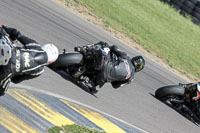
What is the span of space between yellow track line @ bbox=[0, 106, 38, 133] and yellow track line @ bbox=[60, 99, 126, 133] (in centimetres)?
153

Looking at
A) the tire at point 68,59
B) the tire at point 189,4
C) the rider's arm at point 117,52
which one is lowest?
the tire at point 68,59

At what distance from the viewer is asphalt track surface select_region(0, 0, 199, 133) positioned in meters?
7.60

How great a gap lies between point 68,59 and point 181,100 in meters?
3.81

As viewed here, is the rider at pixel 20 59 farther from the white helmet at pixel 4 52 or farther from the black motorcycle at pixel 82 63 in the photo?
the black motorcycle at pixel 82 63

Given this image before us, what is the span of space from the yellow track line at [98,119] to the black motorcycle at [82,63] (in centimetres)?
108

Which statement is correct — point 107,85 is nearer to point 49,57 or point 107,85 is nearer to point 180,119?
point 180,119

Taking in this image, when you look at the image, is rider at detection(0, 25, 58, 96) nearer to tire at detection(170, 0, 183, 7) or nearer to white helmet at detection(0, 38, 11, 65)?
white helmet at detection(0, 38, 11, 65)

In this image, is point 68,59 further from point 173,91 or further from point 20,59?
point 173,91

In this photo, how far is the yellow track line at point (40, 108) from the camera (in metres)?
5.65

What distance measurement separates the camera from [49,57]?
5246 millimetres

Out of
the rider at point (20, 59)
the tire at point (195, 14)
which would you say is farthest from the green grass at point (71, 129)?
the tire at point (195, 14)

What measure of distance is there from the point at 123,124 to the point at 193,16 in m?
18.5

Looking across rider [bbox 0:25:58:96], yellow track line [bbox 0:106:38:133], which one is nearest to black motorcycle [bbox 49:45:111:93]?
rider [bbox 0:25:58:96]

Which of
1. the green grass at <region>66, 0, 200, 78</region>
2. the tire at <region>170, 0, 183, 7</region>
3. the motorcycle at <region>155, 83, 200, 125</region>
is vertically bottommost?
the green grass at <region>66, 0, 200, 78</region>
